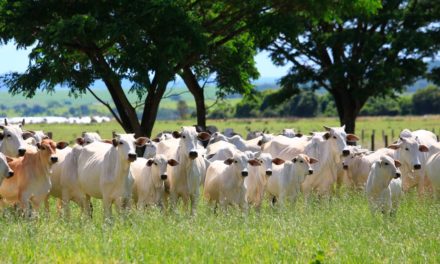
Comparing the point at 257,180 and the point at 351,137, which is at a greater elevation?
the point at 351,137

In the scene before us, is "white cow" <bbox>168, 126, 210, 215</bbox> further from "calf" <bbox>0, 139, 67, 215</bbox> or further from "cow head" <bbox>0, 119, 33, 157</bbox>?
"cow head" <bbox>0, 119, 33, 157</bbox>

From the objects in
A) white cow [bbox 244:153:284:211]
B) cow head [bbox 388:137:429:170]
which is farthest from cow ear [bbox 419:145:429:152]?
white cow [bbox 244:153:284:211]

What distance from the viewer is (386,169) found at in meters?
15.9

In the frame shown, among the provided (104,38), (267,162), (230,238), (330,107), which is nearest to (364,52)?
(104,38)

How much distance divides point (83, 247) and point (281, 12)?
1782 centimetres

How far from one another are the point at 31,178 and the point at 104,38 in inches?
427

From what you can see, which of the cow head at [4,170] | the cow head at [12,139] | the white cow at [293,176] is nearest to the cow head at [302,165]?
the white cow at [293,176]

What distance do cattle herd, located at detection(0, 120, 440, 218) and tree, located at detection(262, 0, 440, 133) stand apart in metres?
16.9

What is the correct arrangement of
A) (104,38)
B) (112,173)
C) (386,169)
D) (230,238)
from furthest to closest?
(104,38)
(112,173)
(386,169)
(230,238)

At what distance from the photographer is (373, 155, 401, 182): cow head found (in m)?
15.8

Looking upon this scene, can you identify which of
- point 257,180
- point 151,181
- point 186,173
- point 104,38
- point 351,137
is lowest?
point 257,180

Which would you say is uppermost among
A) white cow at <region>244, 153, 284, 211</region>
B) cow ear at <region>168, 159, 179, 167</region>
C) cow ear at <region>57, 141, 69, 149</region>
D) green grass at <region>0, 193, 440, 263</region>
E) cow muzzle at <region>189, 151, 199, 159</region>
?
cow ear at <region>57, 141, 69, 149</region>

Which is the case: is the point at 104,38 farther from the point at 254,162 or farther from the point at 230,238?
the point at 230,238

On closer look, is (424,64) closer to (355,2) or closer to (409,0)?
(409,0)
